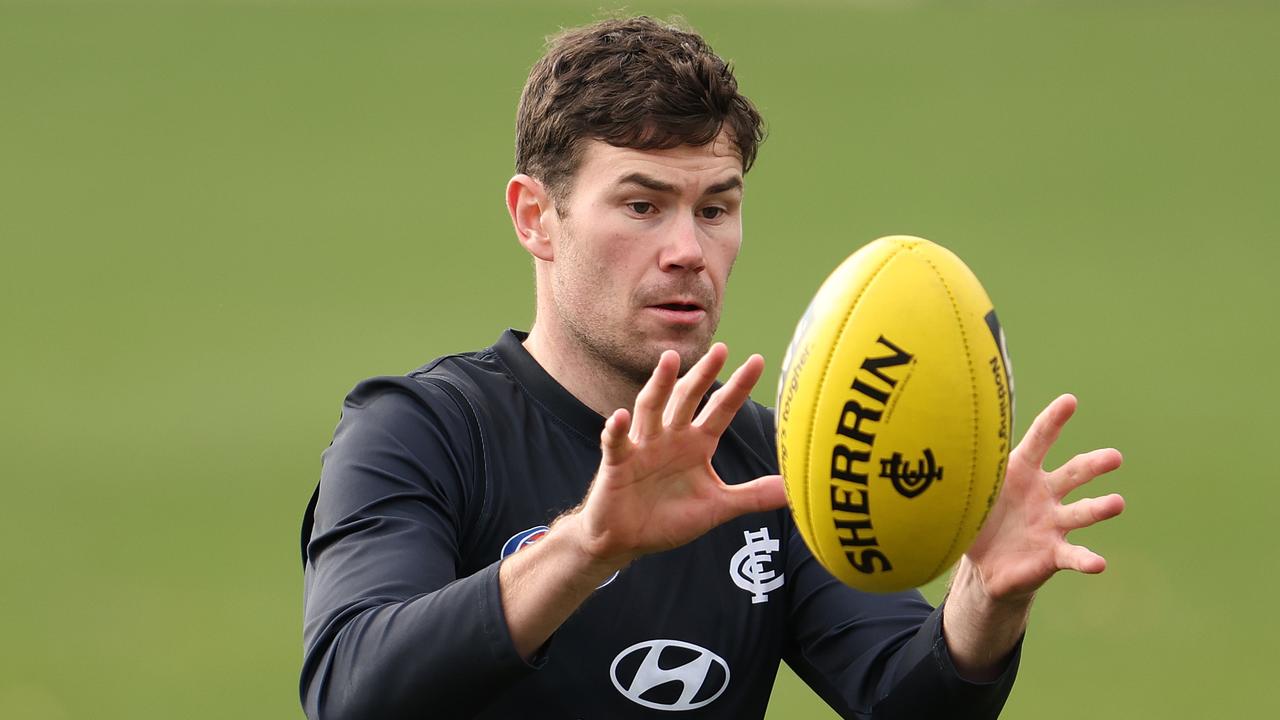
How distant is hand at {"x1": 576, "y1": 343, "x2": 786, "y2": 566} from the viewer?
290 centimetres

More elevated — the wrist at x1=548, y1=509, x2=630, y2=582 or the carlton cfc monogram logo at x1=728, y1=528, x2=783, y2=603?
the wrist at x1=548, y1=509, x2=630, y2=582

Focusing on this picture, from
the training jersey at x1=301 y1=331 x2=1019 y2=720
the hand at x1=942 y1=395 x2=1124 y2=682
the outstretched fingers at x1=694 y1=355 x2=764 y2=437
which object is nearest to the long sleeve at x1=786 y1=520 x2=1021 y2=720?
the training jersey at x1=301 y1=331 x2=1019 y2=720

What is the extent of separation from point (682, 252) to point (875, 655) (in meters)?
1.05

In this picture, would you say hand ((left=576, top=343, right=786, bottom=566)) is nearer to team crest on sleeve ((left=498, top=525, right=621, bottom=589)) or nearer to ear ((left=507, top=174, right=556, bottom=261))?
team crest on sleeve ((left=498, top=525, right=621, bottom=589))

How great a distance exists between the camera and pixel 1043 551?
3.29 meters

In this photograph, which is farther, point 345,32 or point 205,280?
point 345,32

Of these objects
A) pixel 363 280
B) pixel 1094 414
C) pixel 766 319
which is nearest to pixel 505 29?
pixel 363 280

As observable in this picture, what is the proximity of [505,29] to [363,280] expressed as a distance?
5.98 metres

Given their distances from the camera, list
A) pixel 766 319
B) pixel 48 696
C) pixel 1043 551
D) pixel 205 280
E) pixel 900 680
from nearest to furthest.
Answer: pixel 1043 551 → pixel 900 680 → pixel 48 696 → pixel 766 319 → pixel 205 280

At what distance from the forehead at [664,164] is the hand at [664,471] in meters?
0.97

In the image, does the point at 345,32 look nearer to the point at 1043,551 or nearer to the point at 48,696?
the point at 48,696

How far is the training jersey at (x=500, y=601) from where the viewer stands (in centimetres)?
313

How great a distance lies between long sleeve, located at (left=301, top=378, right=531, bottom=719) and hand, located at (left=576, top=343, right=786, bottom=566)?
11.0 inches

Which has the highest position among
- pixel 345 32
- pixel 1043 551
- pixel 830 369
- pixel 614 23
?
pixel 345 32
